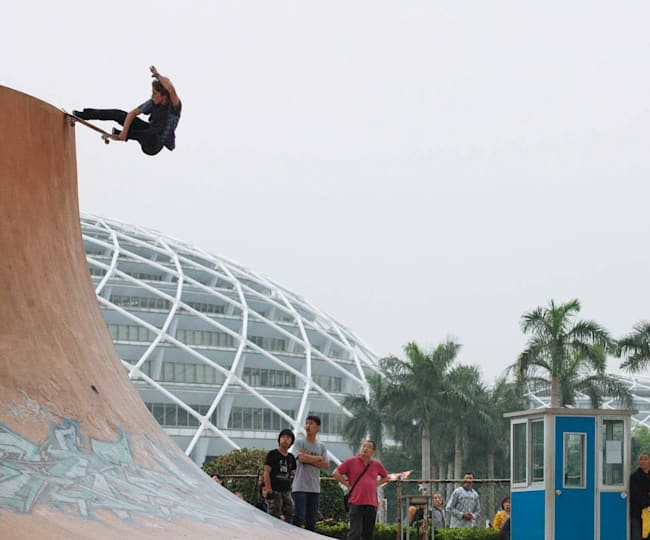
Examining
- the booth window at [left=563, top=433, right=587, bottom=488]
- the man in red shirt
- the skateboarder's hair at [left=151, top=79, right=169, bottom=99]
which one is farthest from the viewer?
the booth window at [left=563, top=433, right=587, bottom=488]

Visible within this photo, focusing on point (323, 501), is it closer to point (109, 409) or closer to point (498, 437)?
point (109, 409)

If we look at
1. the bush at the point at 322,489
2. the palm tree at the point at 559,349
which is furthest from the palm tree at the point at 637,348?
the bush at the point at 322,489

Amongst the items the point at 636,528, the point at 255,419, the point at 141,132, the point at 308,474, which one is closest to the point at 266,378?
the point at 255,419

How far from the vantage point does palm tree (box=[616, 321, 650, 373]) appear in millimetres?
44594

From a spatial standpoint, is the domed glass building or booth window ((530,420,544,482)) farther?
the domed glass building

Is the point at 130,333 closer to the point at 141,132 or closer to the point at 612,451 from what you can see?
the point at 612,451

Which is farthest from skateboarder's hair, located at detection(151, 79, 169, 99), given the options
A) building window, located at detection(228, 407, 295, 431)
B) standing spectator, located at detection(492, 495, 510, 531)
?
building window, located at detection(228, 407, 295, 431)

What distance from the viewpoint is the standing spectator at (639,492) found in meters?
14.7

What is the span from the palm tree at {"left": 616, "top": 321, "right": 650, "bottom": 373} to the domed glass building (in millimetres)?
18204

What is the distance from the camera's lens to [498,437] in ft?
185

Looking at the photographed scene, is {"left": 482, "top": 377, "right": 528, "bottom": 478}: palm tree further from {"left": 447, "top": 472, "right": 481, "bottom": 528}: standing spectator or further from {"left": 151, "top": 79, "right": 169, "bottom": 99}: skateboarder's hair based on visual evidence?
{"left": 151, "top": 79, "right": 169, "bottom": 99}: skateboarder's hair

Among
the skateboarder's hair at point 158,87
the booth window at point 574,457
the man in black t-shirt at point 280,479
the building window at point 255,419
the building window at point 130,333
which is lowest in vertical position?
the man in black t-shirt at point 280,479

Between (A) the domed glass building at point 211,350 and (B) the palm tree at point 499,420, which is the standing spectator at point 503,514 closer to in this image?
(B) the palm tree at point 499,420

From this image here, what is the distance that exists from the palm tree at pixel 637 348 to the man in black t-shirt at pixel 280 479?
33163 mm
